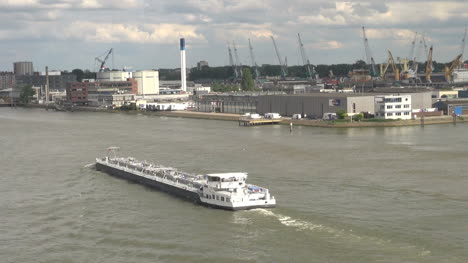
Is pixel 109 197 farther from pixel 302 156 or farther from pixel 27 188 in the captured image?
pixel 302 156

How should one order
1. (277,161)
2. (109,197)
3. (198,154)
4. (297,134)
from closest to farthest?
(109,197) → (277,161) → (198,154) → (297,134)

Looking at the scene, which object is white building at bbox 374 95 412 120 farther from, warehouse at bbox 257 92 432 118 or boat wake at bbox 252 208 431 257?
boat wake at bbox 252 208 431 257

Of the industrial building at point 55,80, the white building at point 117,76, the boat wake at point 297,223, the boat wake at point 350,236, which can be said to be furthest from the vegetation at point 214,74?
the boat wake at point 350,236

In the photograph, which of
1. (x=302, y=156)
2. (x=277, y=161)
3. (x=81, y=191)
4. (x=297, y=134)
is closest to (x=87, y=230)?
(x=81, y=191)

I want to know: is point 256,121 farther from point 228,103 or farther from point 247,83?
point 247,83

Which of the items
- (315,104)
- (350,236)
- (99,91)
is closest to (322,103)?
(315,104)

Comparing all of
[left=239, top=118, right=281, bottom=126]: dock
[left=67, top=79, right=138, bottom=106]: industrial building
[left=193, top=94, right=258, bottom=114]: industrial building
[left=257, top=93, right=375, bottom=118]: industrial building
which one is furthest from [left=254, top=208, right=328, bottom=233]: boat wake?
[left=67, top=79, right=138, bottom=106]: industrial building

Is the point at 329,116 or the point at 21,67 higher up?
the point at 21,67
